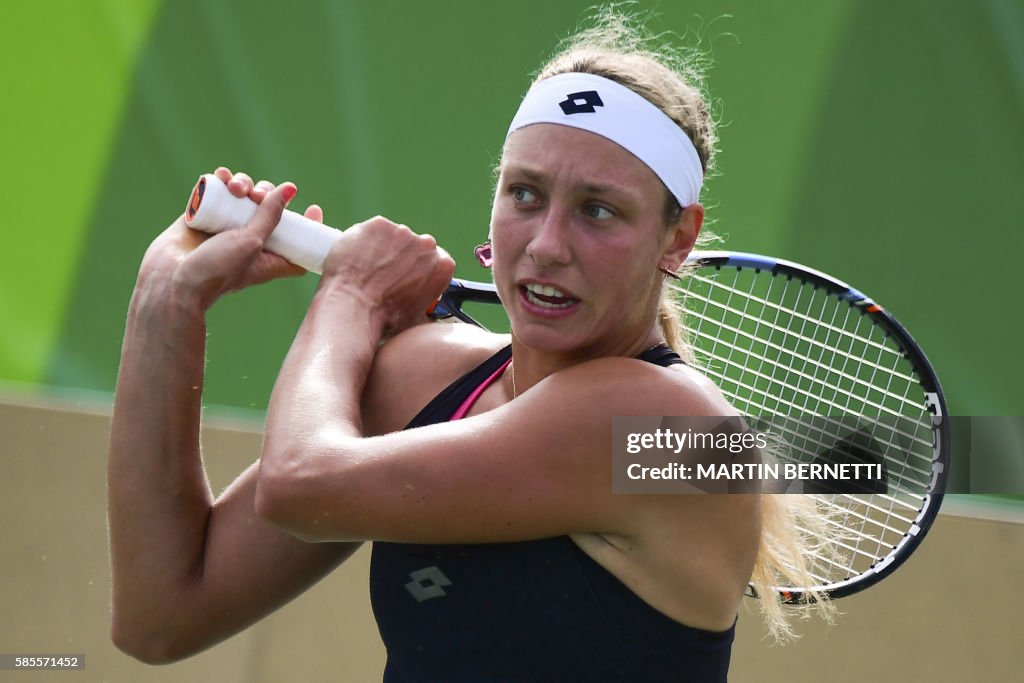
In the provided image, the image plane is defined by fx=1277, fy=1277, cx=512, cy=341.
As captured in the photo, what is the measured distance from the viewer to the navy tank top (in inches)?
61.7

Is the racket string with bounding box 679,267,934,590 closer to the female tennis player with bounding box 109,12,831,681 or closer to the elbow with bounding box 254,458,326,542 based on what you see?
the female tennis player with bounding box 109,12,831,681

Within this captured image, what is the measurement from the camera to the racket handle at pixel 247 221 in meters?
1.84

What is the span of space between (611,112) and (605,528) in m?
0.54

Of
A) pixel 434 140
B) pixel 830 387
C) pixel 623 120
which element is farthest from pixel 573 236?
pixel 434 140

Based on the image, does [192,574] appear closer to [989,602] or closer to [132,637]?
[132,637]

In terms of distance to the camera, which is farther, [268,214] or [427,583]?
[268,214]

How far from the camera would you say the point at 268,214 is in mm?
1846

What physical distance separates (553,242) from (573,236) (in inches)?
1.2

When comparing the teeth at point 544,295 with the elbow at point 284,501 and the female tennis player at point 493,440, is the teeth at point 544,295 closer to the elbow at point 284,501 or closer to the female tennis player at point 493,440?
the female tennis player at point 493,440

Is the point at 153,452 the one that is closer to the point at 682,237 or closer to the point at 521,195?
the point at 521,195

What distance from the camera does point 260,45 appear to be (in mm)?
3561

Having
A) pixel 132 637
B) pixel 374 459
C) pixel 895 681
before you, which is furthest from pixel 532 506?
pixel 895 681

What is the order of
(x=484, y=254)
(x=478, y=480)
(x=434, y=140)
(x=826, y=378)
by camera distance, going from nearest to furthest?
(x=478, y=480)
(x=484, y=254)
(x=826, y=378)
(x=434, y=140)

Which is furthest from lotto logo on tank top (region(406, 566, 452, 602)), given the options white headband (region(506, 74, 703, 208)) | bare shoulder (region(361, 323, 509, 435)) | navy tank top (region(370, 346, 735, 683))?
white headband (region(506, 74, 703, 208))
